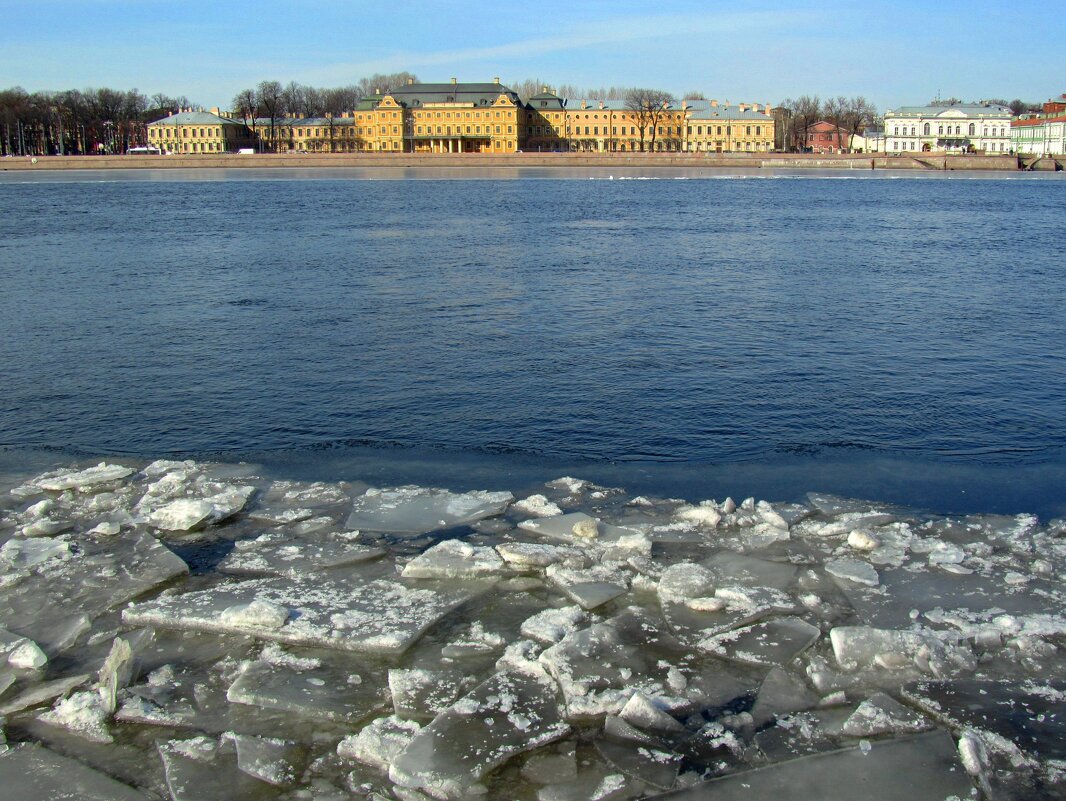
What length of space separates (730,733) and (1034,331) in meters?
11.5

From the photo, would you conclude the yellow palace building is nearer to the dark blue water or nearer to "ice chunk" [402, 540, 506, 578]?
the dark blue water

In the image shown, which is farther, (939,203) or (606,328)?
(939,203)

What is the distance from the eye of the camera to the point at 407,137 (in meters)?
115

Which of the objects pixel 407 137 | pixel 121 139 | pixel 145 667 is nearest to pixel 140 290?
pixel 145 667

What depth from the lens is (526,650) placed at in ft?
15.3

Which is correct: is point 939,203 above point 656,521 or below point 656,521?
above

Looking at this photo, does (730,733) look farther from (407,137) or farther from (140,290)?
(407,137)

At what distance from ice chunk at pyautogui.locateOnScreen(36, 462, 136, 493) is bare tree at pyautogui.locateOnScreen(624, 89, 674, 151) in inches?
4380

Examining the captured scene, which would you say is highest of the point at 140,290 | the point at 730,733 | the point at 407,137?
the point at 407,137

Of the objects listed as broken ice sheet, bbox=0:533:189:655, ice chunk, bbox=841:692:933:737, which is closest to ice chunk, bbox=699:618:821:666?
ice chunk, bbox=841:692:933:737

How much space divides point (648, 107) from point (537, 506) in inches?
4449

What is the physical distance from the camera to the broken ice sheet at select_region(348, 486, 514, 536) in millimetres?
6402

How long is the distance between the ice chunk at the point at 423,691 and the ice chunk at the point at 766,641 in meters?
1.29

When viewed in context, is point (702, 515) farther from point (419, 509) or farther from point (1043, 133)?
point (1043, 133)
